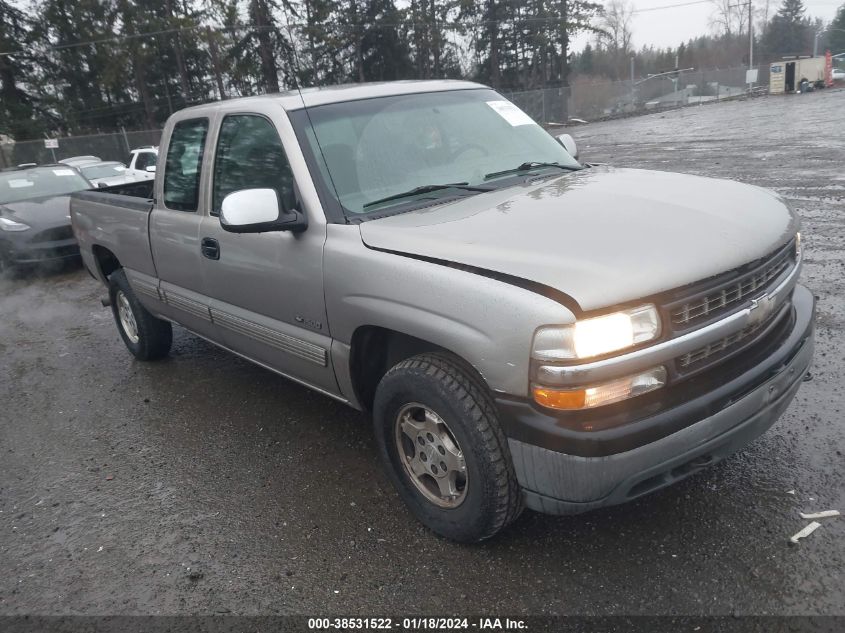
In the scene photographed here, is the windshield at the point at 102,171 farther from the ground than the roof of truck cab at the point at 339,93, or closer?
closer

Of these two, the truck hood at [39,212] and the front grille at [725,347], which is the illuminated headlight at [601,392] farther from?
the truck hood at [39,212]

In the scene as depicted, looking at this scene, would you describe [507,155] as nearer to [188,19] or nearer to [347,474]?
[347,474]

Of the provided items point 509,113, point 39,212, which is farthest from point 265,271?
point 39,212

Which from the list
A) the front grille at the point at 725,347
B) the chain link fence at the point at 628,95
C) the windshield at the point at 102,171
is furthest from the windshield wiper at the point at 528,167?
the chain link fence at the point at 628,95

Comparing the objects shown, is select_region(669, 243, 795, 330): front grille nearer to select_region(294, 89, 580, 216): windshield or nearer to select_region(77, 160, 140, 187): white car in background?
select_region(294, 89, 580, 216): windshield

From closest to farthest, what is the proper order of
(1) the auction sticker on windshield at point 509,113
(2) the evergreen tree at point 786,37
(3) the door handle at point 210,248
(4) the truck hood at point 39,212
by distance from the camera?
(3) the door handle at point 210,248 → (1) the auction sticker on windshield at point 509,113 → (4) the truck hood at point 39,212 → (2) the evergreen tree at point 786,37

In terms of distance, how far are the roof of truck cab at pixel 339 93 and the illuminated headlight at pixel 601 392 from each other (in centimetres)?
212

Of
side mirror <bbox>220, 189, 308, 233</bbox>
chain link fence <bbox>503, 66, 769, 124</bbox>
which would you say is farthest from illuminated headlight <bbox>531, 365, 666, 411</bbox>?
chain link fence <bbox>503, 66, 769, 124</bbox>

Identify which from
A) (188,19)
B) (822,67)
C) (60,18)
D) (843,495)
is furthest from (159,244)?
(822,67)

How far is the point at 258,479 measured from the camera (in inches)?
147

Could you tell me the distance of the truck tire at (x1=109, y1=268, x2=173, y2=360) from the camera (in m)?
5.50

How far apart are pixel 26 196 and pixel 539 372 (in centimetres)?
1088

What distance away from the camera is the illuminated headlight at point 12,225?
9805 mm

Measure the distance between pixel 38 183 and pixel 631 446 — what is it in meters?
11.5
